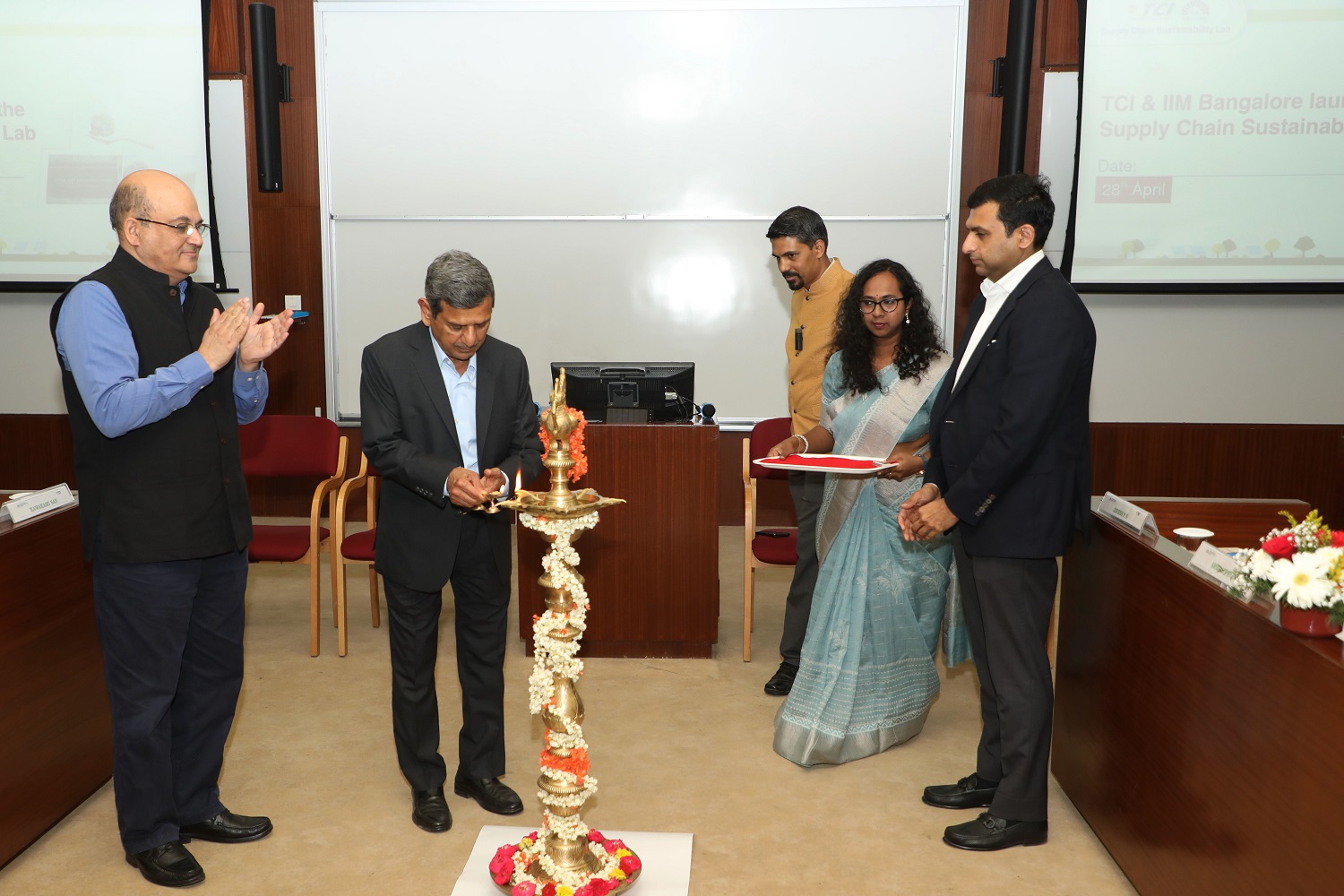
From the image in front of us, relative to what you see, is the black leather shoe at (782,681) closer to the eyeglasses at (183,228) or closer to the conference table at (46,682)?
the conference table at (46,682)

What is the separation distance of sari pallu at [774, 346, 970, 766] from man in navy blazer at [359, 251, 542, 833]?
3.26 feet

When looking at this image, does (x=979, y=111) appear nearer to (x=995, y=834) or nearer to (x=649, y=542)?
(x=649, y=542)

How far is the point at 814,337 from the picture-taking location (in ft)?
13.0

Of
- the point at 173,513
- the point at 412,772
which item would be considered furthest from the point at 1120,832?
the point at 173,513

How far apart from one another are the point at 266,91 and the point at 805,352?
3.78 metres

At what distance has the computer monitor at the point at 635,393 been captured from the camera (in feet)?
14.0

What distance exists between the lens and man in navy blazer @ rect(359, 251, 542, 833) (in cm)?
266

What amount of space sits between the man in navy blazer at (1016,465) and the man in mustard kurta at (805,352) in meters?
1.07

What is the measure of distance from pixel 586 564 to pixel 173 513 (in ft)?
6.24

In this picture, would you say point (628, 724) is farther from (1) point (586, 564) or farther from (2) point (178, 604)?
(2) point (178, 604)

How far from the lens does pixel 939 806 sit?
3064 mm

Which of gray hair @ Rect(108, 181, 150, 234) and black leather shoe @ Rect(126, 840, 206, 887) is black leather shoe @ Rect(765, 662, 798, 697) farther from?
gray hair @ Rect(108, 181, 150, 234)

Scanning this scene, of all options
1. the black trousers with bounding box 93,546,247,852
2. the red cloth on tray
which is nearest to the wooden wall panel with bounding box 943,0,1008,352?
the red cloth on tray

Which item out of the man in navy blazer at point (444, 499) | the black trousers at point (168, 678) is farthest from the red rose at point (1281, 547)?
the black trousers at point (168, 678)
